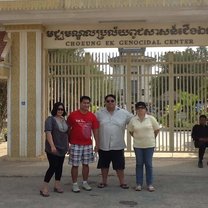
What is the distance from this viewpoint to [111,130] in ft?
23.9

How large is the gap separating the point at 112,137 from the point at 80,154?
644 millimetres

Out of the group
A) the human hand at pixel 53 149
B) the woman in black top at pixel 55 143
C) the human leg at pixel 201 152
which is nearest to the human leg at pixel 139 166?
the woman in black top at pixel 55 143

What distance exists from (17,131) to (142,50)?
3907 mm

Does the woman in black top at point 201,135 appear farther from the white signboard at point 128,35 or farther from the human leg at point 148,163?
the human leg at point 148,163

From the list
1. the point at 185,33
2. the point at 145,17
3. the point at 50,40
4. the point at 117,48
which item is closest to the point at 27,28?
the point at 50,40

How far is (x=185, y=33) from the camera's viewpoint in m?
10.6

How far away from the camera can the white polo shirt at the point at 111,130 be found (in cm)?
728

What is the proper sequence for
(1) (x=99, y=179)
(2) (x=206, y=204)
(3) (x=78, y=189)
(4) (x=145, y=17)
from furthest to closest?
(4) (x=145, y=17), (1) (x=99, y=179), (3) (x=78, y=189), (2) (x=206, y=204)

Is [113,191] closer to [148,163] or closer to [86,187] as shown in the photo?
[86,187]

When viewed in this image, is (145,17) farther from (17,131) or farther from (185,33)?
(17,131)

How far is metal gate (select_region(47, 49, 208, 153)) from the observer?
10984 millimetres

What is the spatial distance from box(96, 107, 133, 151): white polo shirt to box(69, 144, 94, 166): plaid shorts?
30 centimetres

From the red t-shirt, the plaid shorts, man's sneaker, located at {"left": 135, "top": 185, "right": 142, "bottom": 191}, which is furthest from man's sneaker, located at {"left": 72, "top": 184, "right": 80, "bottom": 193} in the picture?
man's sneaker, located at {"left": 135, "top": 185, "right": 142, "bottom": 191}

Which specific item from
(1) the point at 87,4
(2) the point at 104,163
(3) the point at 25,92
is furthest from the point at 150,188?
(1) the point at 87,4
